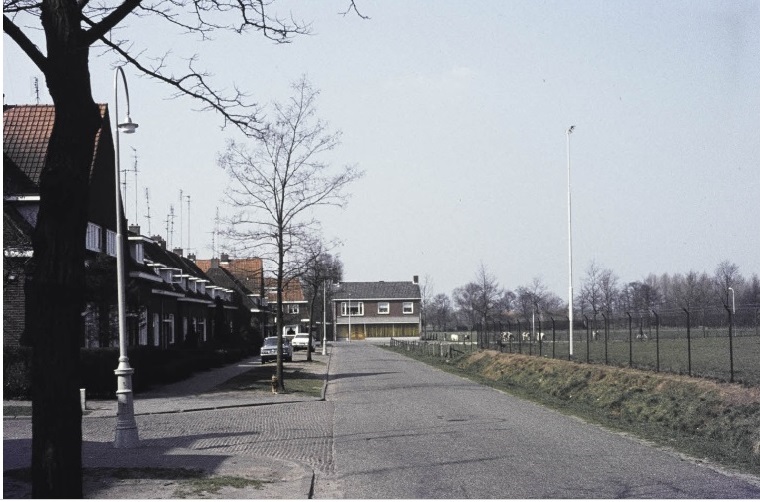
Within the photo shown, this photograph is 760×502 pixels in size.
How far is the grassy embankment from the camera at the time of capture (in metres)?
14.8

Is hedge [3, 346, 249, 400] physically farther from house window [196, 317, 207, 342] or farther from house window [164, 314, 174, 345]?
house window [196, 317, 207, 342]

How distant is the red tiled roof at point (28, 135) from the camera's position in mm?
29531

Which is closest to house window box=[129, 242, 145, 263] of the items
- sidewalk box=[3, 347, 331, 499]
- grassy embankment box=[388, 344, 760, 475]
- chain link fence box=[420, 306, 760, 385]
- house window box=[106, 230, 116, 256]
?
house window box=[106, 230, 116, 256]

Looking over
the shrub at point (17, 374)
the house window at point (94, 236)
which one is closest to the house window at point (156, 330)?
the house window at point (94, 236)

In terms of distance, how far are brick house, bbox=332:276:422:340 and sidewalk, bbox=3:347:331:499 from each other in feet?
314

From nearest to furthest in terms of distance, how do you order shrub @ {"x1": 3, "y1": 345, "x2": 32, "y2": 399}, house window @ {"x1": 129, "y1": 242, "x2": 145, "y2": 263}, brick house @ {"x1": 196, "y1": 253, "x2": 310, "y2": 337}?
shrub @ {"x1": 3, "y1": 345, "x2": 32, "y2": 399}
house window @ {"x1": 129, "y1": 242, "x2": 145, "y2": 263}
brick house @ {"x1": 196, "y1": 253, "x2": 310, "y2": 337}

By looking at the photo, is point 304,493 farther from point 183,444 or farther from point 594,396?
point 594,396

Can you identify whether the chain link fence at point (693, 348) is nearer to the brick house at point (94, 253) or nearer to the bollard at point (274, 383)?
the bollard at point (274, 383)

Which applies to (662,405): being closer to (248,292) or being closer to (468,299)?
(248,292)

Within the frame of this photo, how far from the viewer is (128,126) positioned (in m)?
16.9

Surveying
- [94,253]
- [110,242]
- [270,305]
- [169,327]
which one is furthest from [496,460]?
[270,305]

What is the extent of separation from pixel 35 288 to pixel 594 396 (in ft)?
66.0

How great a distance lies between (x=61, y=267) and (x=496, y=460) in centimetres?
752

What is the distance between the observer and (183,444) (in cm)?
1569
